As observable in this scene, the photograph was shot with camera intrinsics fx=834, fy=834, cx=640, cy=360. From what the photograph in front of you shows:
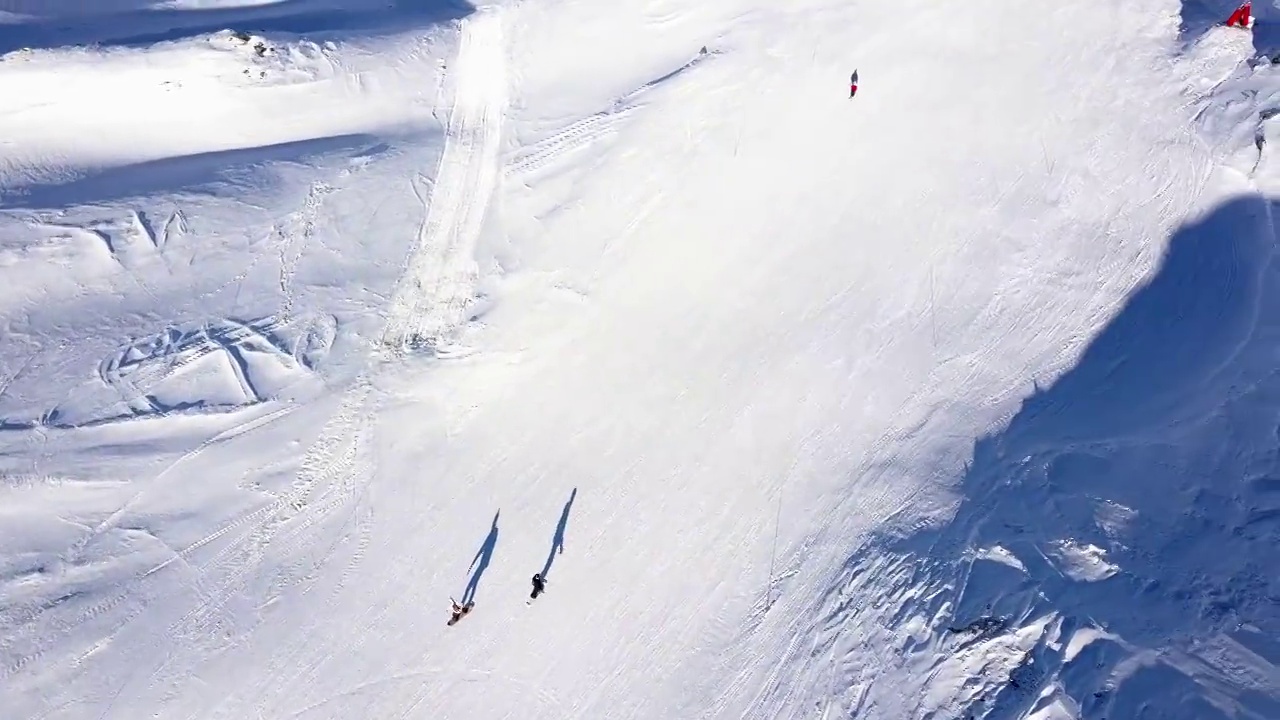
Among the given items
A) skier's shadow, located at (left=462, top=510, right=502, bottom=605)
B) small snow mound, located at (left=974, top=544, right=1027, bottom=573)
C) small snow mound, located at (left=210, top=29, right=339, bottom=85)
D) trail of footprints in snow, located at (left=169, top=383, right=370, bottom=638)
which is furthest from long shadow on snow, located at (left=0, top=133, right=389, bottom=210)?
small snow mound, located at (left=974, top=544, right=1027, bottom=573)

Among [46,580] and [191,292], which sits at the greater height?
[191,292]

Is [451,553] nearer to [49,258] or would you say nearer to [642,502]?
[642,502]

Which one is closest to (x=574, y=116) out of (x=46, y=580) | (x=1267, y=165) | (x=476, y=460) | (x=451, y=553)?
(x=476, y=460)

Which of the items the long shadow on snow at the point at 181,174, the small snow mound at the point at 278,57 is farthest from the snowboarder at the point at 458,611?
the small snow mound at the point at 278,57

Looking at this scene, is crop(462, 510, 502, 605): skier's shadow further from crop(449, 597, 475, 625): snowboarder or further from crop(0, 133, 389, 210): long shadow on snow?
crop(0, 133, 389, 210): long shadow on snow

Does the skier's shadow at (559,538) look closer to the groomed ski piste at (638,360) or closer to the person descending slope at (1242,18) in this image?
the groomed ski piste at (638,360)
